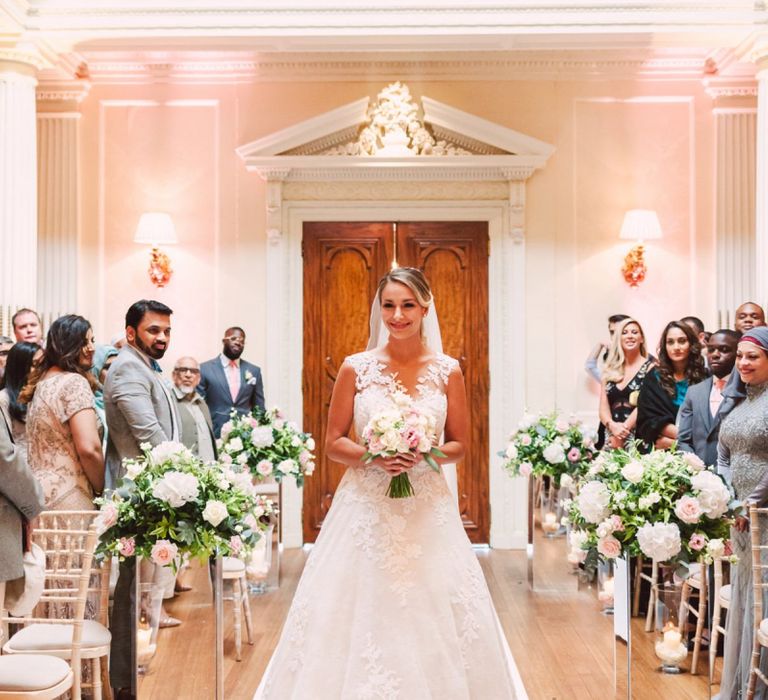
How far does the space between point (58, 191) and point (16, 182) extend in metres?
1.41

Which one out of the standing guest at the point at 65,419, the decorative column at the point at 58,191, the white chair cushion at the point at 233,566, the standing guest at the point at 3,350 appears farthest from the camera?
the decorative column at the point at 58,191

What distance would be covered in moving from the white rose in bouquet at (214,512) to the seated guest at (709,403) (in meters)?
2.87

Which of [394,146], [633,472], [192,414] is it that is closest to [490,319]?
[394,146]

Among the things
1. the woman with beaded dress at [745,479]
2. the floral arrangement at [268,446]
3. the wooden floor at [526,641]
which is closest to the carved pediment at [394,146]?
the floral arrangement at [268,446]

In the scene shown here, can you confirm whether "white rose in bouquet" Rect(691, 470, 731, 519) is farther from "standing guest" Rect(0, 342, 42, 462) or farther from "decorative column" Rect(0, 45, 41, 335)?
"decorative column" Rect(0, 45, 41, 335)

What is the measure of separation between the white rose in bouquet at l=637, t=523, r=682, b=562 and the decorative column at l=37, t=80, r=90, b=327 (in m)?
6.22

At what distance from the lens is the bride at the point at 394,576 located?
3518 millimetres

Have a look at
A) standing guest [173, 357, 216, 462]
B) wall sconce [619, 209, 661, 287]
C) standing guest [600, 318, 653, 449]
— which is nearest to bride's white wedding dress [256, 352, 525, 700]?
standing guest [173, 357, 216, 462]

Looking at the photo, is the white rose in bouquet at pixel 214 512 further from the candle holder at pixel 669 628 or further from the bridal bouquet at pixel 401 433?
the candle holder at pixel 669 628

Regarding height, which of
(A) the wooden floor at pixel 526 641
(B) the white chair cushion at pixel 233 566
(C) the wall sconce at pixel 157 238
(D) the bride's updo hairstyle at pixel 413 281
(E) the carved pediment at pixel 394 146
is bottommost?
(A) the wooden floor at pixel 526 641

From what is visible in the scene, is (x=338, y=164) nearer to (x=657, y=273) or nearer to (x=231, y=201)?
(x=231, y=201)

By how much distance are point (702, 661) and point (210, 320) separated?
5.64 m

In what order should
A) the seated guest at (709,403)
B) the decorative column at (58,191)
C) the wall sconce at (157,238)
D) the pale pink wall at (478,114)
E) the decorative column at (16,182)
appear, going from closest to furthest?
the seated guest at (709,403)
the decorative column at (16,182)
the wall sconce at (157,238)
the decorative column at (58,191)
the pale pink wall at (478,114)

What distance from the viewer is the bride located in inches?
138
